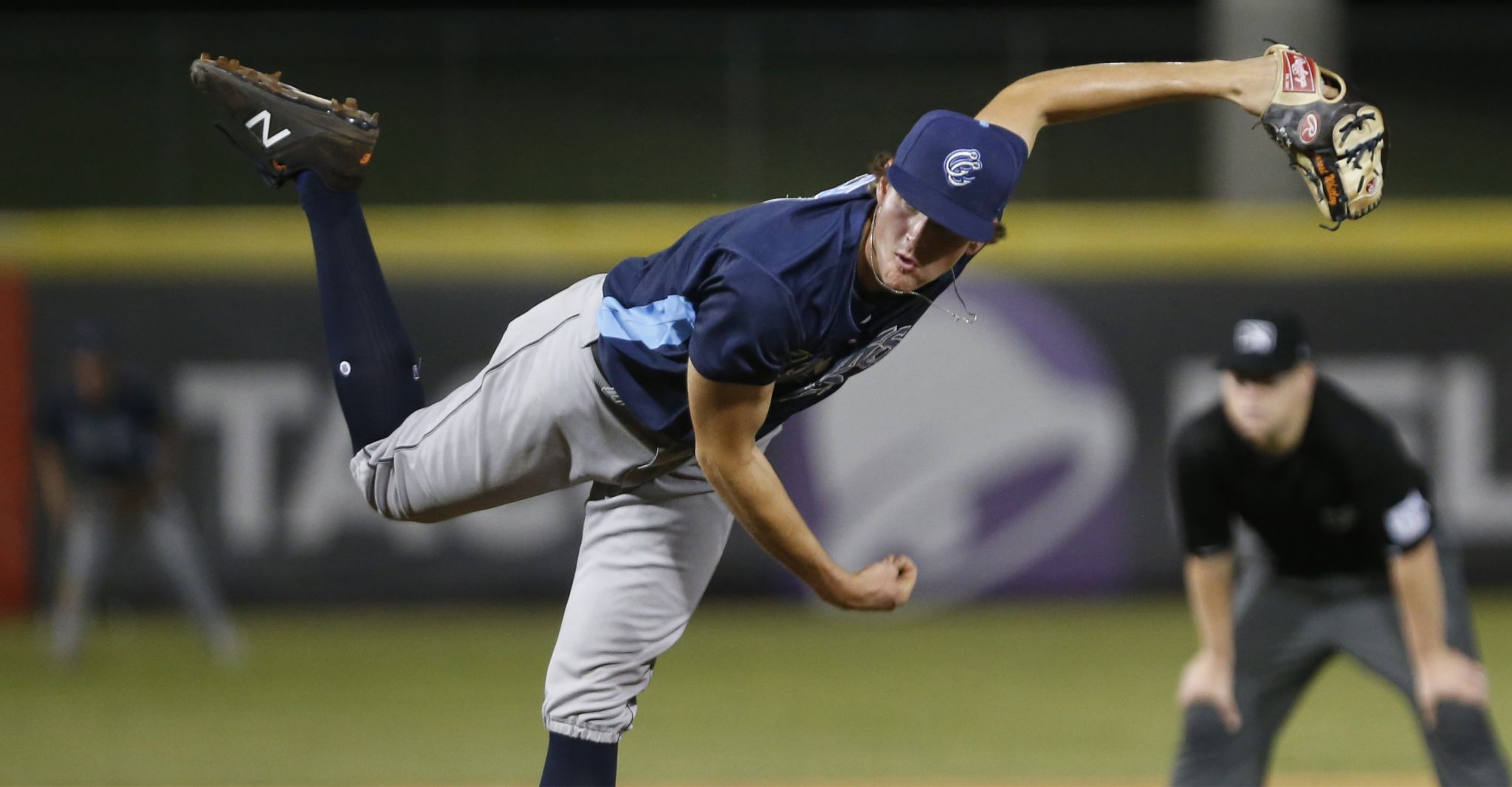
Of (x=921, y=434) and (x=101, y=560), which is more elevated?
(x=921, y=434)

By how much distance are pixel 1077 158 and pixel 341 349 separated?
28.1 ft

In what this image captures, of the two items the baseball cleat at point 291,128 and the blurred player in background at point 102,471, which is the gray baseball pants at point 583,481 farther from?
the blurred player in background at point 102,471

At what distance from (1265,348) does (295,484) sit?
695 centimetres

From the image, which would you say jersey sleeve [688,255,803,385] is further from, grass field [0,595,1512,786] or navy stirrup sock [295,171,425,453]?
grass field [0,595,1512,786]

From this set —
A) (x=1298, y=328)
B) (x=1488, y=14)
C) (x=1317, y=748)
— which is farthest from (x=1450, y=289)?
(x=1298, y=328)

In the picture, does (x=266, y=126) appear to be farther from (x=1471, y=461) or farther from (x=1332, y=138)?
(x=1471, y=461)

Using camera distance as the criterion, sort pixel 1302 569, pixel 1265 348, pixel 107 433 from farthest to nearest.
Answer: pixel 107 433
pixel 1302 569
pixel 1265 348

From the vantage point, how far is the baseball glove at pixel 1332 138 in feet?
12.4

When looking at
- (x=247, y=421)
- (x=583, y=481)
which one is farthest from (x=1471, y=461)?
(x=583, y=481)

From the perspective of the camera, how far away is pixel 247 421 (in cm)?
1051

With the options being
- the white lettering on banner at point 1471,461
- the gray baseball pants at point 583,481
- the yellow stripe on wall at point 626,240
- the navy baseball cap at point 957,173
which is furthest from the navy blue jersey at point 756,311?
the white lettering on banner at point 1471,461

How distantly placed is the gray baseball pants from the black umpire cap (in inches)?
61.7

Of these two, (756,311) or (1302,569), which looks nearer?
(756,311)

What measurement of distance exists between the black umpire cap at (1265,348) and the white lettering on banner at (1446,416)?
5781mm
